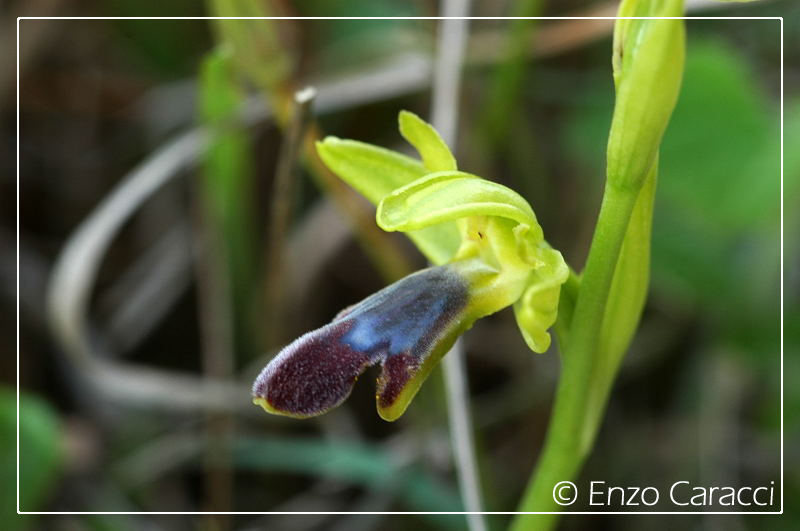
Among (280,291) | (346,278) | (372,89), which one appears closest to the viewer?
(280,291)

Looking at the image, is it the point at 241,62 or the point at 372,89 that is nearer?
the point at 241,62

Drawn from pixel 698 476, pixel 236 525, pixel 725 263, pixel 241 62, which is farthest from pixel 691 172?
pixel 236 525

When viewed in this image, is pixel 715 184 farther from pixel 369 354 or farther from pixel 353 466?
pixel 369 354

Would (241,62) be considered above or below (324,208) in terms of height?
above

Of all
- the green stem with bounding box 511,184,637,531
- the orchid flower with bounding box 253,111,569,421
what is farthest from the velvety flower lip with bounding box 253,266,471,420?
the green stem with bounding box 511,184,637,531

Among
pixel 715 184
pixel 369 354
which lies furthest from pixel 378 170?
pixel 715 184

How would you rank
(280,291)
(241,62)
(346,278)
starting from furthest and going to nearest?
(346,278)
(280,291)
(241,62)

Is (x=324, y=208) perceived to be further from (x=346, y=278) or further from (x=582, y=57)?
(x=582, y=57)
